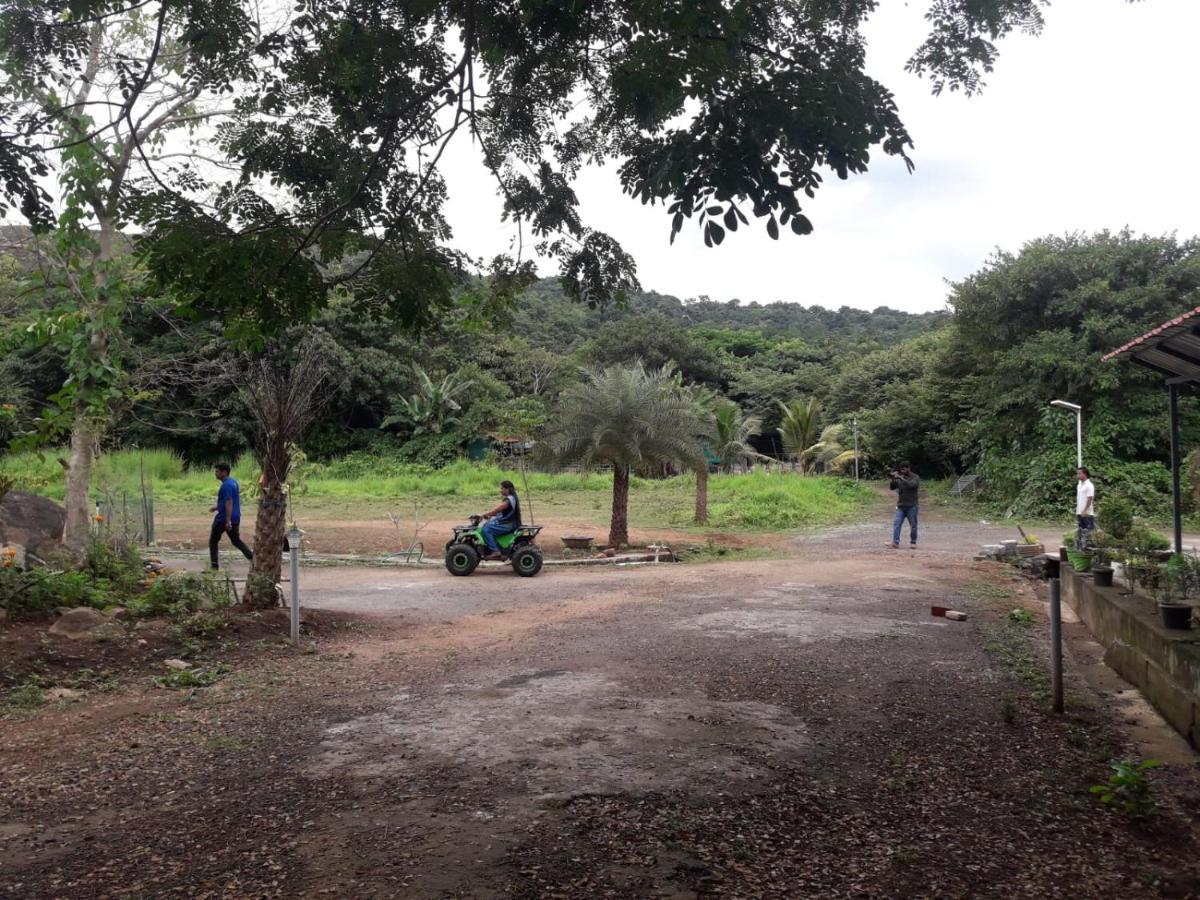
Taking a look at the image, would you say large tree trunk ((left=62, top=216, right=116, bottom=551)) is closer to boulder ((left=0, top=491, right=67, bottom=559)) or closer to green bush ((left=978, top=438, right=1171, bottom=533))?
boulder ((left=0, top=491, right=67, bottom=559))

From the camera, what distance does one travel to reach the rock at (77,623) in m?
7.96

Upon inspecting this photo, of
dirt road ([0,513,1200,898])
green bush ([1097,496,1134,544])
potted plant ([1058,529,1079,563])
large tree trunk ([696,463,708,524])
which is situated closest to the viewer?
dirt road ([0,513,1200,898])

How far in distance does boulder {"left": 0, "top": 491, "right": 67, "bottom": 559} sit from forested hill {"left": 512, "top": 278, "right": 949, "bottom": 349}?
39795mm

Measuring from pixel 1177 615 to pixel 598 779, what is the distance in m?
4.59

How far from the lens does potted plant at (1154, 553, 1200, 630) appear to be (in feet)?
22.6

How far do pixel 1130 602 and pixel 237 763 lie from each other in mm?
7305

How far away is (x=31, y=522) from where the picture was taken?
12414mm

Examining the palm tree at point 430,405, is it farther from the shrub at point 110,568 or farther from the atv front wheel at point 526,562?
the shrub at point 110,568

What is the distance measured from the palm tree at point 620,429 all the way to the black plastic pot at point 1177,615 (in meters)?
12.0

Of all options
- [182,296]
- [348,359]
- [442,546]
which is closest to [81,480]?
[182,296]

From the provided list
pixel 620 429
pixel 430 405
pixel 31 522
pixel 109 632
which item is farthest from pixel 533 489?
pixel 109 632

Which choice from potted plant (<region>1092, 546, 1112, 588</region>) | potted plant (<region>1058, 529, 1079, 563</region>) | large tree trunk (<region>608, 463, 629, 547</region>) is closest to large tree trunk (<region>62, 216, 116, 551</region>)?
large tree trunk (<region>608, 463, 629, 547</region>)

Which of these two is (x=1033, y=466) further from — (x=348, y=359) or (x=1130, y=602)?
(x=348, y=359)

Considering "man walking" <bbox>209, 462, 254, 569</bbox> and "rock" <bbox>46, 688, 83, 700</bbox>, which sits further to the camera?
"man walking" <bbox>209, 462, 254, 569</bbox>
